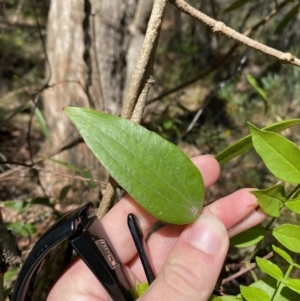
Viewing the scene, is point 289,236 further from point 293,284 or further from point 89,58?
point 89,58

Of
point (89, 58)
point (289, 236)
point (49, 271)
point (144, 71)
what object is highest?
point (144, 71)

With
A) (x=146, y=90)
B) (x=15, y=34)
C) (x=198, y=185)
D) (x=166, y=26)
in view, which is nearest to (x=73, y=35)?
(x=146, y=90)

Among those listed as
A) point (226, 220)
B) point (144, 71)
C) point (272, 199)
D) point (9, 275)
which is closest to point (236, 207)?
point (226, 220)

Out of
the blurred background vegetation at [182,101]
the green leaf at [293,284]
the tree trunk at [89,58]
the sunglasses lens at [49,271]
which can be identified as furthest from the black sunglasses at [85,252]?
the tree trunk at [89,58]

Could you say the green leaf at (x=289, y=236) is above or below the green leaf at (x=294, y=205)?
below

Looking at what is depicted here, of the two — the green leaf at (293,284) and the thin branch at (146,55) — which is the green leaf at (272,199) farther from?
the thin branch at (146,55)
